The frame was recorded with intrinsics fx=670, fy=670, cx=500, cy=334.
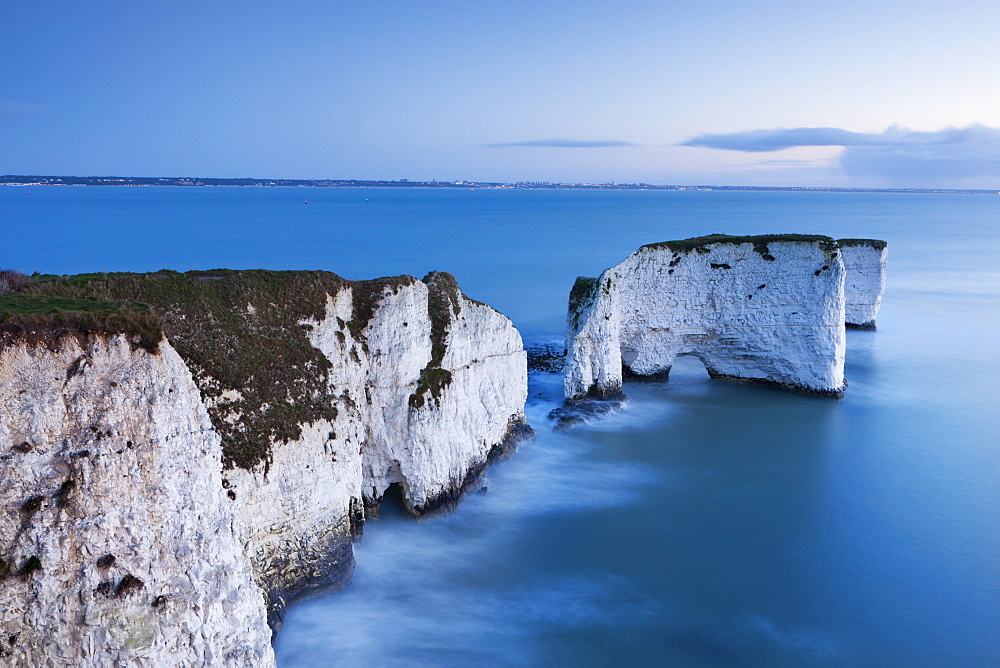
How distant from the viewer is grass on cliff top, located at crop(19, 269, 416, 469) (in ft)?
42.0

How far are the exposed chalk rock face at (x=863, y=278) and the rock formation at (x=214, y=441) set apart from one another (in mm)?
29646

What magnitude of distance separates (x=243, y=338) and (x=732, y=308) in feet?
73.5

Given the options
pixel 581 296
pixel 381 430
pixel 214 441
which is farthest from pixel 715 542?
pixel 581 296

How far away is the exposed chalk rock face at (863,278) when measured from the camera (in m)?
41.6

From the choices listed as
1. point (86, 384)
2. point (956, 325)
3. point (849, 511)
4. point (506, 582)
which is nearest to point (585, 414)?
point (849, 511)

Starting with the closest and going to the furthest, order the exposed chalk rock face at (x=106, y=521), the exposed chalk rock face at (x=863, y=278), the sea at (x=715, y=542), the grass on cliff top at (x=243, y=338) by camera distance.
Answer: the exposed chalk rock face at (x=106, y=521) < the grass on cliff top at (x=243, y=338) < the sea at (x=715, y=542) < the exposed chalk rock face at (x=863, y=278)

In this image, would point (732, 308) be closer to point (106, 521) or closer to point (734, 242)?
point (734, 242)

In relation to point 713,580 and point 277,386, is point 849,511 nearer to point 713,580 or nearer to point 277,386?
point 713,580

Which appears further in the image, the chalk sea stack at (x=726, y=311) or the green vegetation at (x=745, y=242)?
the green vegetation at (x=745, y=242)

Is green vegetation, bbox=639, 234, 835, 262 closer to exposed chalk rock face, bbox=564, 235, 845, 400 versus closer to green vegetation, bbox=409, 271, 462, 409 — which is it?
exposed chalk rock face, bbox=564, 235, 845, 400

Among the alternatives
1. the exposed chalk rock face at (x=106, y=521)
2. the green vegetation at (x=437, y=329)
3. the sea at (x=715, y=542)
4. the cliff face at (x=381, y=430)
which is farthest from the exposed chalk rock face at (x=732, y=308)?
the exposed chalk rock face at (x=106, y=521)

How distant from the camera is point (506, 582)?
15.7 meters

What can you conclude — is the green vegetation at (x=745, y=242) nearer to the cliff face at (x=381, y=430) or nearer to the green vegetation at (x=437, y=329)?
the cliff face at (x=381, y=430)

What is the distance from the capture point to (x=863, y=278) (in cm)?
4253
